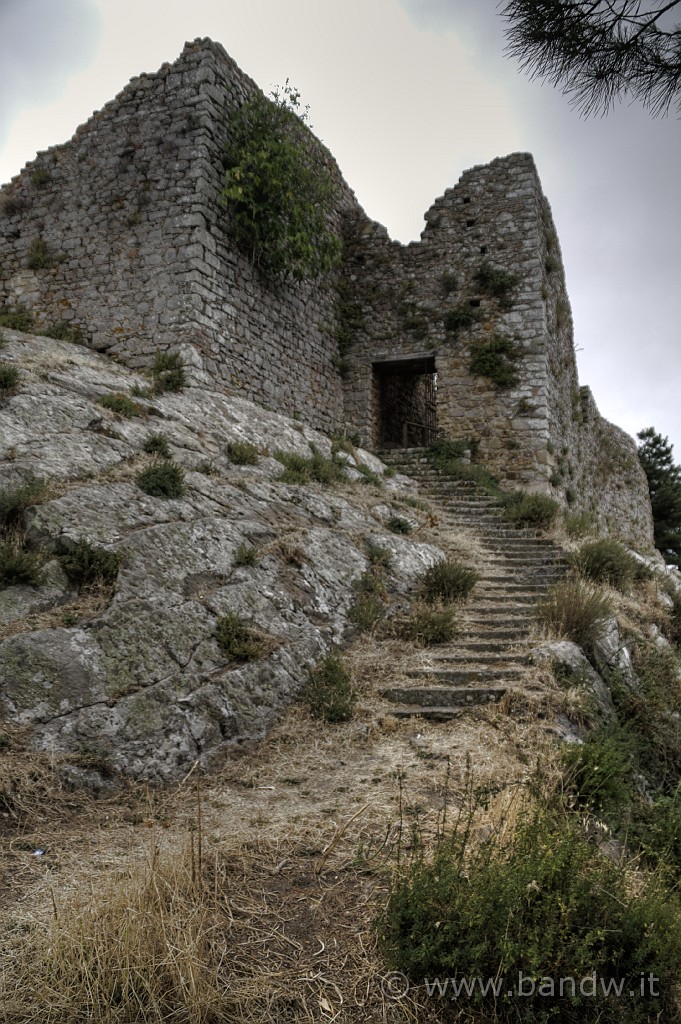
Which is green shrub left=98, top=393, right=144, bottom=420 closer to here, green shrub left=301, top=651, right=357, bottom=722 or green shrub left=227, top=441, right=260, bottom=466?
green shrub left=227, top=441, right=260, bottom=466

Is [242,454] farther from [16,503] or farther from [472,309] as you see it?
[472,309]

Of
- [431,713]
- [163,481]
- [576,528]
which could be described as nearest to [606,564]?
[576,528]

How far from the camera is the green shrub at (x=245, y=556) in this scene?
21.2ft

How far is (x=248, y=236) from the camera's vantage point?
38.5 ft

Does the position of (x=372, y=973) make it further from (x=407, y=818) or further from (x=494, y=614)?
(x=494, y=614)

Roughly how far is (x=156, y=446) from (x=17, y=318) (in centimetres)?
591

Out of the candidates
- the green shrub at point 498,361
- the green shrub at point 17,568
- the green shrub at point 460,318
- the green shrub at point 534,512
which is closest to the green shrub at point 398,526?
the green shrub at point 534,512

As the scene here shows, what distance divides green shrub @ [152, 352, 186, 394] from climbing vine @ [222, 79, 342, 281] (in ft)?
8.77

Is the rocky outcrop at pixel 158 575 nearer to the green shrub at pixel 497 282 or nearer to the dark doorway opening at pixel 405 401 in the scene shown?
the dark doorway opening at pixel 405 401

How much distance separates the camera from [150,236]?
11211 mm

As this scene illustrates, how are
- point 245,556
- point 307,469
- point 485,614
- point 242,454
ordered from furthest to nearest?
point 307,469 < point 242,454 < point 485,614 < point 245,556

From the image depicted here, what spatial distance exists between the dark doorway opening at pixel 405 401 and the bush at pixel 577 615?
8.84 metres

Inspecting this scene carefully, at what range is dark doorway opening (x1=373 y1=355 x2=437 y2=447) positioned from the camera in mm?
16266

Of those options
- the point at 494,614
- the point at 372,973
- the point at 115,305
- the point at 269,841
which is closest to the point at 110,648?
the point at 269,841
